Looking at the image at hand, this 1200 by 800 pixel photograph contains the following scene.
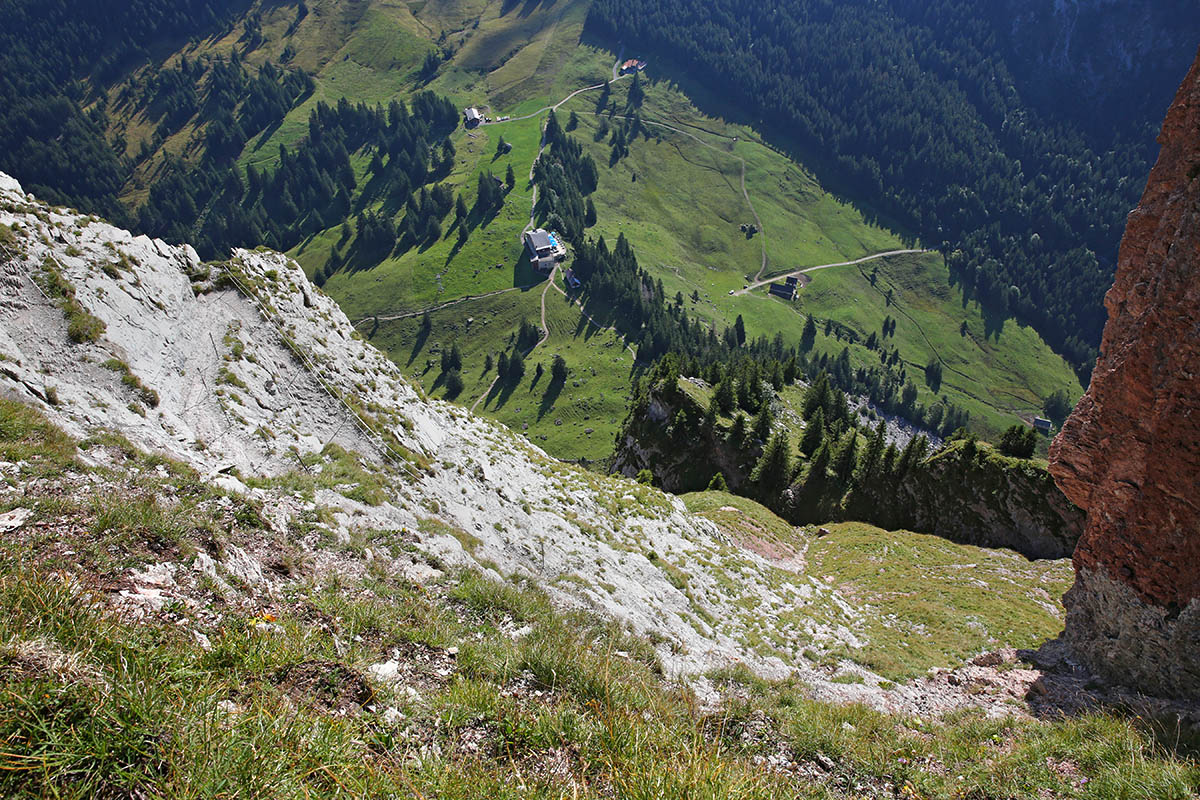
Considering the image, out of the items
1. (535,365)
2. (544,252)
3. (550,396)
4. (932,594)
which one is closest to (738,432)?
(932,594)

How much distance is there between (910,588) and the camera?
3622 centimetres

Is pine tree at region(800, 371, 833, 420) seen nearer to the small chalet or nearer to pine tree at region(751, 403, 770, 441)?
pine tree at region(751, 403, 770, 441)

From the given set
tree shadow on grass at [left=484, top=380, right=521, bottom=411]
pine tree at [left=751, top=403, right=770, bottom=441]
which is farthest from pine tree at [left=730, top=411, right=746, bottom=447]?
tree shadow on grass at [left=484, top=380, right=521, bottom=411]

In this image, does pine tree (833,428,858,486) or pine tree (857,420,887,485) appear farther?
pine tree (833,428,858,486)

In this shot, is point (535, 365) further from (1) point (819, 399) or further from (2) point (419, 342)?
(1) point (819, 399)

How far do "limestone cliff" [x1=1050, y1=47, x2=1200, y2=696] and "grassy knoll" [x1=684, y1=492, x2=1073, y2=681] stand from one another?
5.04 metres

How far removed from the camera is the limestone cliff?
66.8 ft

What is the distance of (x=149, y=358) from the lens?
65.8ft

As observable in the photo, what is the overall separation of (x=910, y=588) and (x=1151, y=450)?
18.0 meters

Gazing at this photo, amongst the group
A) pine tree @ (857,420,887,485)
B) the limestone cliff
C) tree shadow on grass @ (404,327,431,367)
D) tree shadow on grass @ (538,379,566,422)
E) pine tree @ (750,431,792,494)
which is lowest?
tree shadow on grass @ (404,327,431,367)

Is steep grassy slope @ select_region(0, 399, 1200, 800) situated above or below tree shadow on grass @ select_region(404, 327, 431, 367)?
above

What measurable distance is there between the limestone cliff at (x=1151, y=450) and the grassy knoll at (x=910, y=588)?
16.5ft

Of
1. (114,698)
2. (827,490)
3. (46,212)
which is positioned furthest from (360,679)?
(827,490)

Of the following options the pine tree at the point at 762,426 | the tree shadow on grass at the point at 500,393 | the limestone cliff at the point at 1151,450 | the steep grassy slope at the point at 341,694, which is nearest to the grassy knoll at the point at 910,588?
the limestone cliff at the point at 1151,450
